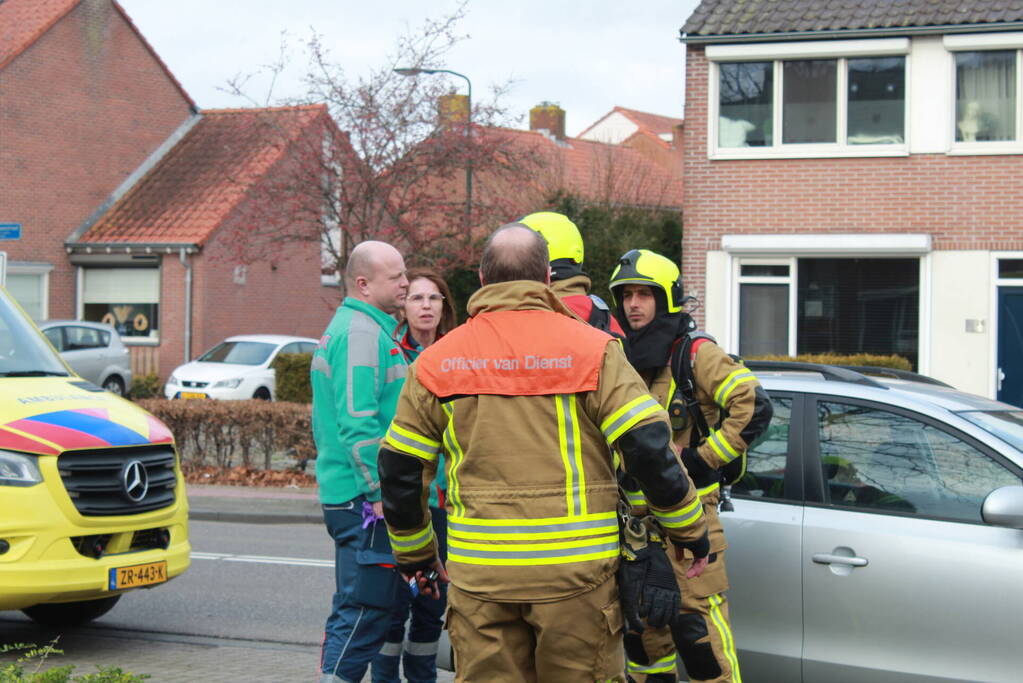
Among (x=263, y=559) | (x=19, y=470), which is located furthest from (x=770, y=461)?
(x=263, y=559)

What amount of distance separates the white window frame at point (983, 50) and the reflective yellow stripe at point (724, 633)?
15.7 metres

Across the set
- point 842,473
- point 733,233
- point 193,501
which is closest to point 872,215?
point 733,233

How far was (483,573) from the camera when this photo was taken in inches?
133

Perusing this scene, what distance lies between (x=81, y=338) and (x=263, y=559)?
1512cm

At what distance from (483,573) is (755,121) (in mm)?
16989

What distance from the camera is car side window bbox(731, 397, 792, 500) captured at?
5.08m

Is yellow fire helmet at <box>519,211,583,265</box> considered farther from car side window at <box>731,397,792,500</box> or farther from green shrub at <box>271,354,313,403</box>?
green shrub at <box>271,354,313,403</box>

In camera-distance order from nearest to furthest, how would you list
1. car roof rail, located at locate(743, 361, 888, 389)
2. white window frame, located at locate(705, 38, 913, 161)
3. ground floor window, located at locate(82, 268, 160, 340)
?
1. car roof rail, located at locate(743, 361, 888, 389)
2. white window frame, located at locate(705, 38, 913, 161)
3. ground floor window, located at locate(82, 268, 160, 340)

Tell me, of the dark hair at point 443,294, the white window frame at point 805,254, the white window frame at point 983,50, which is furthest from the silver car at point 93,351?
the dark hair at point 443,294

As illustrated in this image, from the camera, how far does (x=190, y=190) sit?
97.0ft

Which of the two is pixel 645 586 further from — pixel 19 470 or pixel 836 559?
pixel 19 470

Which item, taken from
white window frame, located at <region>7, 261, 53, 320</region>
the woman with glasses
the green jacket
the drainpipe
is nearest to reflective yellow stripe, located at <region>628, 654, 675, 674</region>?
the woman with glasses

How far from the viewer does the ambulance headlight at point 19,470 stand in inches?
230

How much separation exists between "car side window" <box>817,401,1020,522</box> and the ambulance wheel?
4227mm
